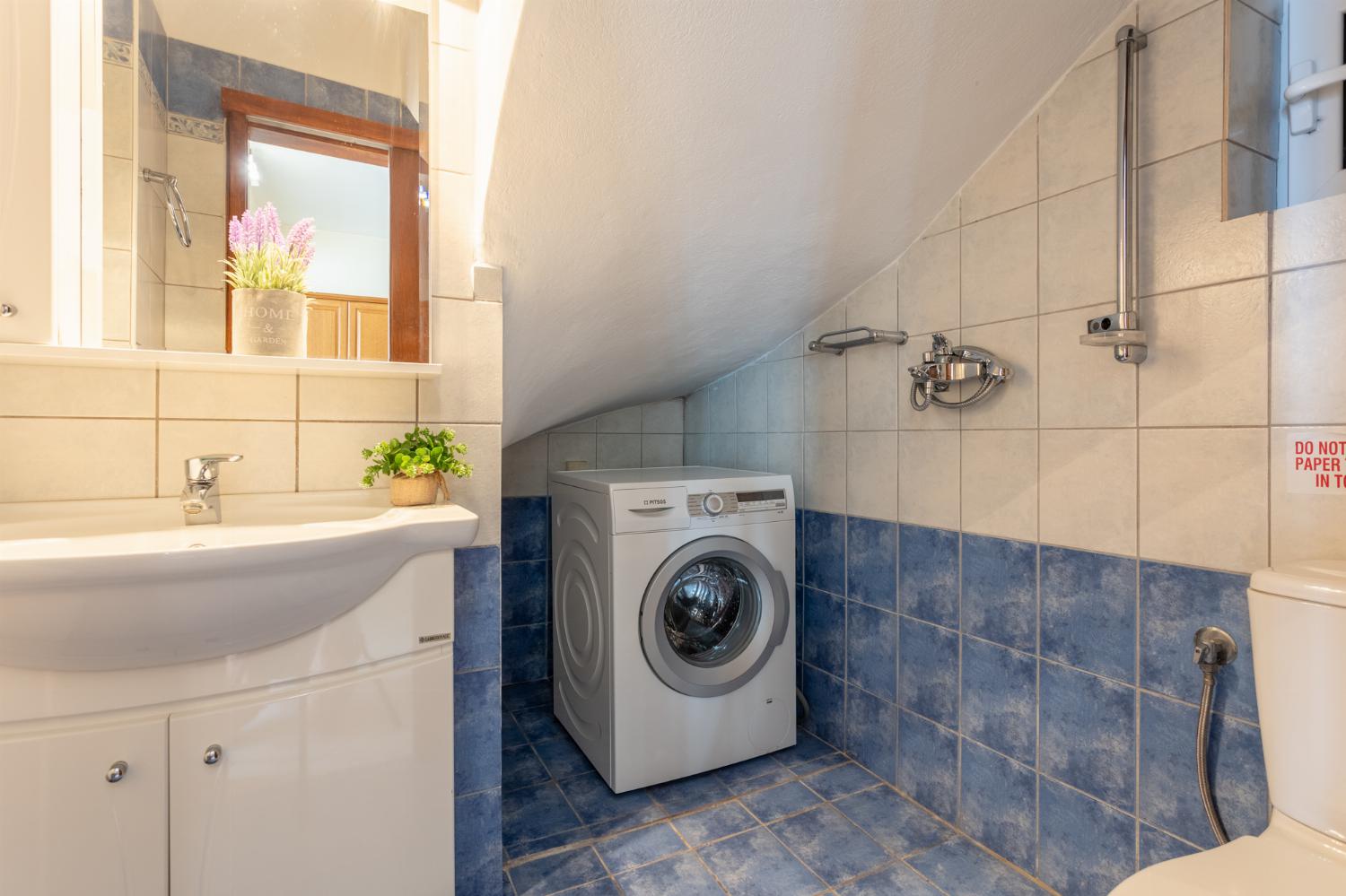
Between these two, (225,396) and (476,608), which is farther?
(476,608)

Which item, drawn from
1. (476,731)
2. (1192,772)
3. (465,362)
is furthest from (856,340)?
(476,731)

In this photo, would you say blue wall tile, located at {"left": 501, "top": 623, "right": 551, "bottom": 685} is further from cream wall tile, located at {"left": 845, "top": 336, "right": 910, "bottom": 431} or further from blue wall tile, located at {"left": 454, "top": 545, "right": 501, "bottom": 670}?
cream wall tile, located at {"left": 845, "top": 336, "right": 910, "bottom": 431}

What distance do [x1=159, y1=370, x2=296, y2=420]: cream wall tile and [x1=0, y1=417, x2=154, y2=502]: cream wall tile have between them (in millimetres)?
65

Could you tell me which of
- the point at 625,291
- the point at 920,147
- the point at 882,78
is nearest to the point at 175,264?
the point at 625,291

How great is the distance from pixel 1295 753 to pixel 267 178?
2.13 meters

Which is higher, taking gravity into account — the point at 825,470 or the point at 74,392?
the point at 74,392

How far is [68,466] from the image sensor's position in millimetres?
1185

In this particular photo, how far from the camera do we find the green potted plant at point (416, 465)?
1.29 m

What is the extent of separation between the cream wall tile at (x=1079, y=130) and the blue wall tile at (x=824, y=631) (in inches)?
53.5

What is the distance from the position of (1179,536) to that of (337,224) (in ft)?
6.23

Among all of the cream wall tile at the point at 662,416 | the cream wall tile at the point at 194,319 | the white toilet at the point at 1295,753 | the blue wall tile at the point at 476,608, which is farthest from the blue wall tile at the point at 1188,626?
the cream wall tile at the point at 662,416

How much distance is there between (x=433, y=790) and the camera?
1.19 metres

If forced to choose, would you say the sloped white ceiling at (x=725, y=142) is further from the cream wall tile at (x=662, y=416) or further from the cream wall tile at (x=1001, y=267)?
the cream wall tile at (x=662, y=416)

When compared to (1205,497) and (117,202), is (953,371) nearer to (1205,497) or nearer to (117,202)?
(1205,497)
